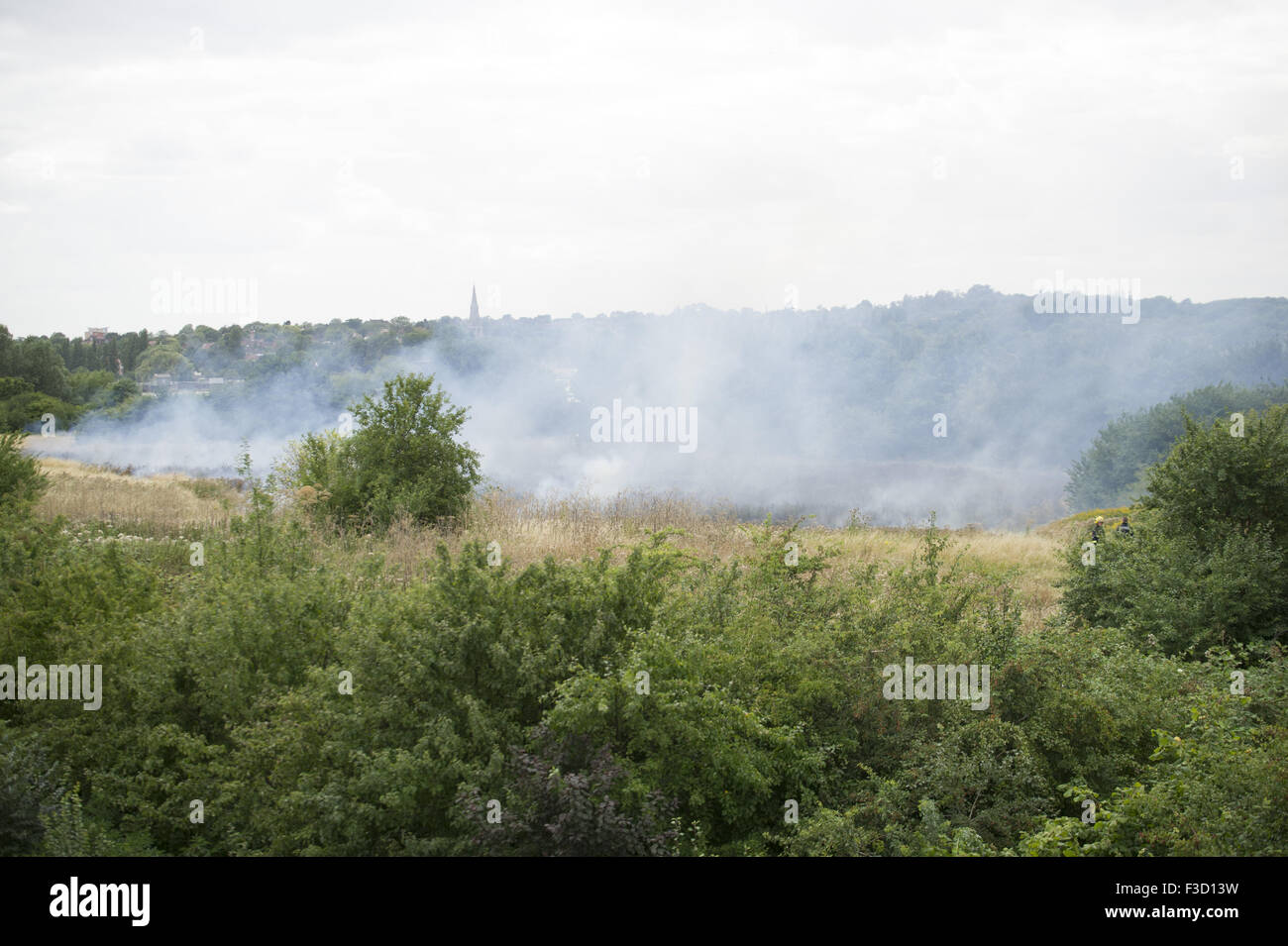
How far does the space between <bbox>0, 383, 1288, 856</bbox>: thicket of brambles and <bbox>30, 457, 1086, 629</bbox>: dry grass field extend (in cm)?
196

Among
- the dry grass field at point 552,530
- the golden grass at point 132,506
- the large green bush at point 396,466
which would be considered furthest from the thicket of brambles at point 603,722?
the golden grass at point 132,506

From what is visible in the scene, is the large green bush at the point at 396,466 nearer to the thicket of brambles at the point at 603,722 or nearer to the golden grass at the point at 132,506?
the golden grass at the point at 132,506

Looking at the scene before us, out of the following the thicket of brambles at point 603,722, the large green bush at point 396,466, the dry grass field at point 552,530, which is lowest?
the thicket of brambles at point 603,722

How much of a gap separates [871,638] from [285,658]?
4832 mm

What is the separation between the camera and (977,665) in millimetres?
7352

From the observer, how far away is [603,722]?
5.71m

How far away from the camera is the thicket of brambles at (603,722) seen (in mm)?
5434

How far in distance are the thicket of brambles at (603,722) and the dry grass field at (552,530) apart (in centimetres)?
196

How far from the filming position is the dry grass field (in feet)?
40.1

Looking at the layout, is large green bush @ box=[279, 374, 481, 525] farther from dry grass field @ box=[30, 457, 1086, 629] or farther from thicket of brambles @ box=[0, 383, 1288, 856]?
thicket of brambles @ box=[0, 383, 1288, 856]

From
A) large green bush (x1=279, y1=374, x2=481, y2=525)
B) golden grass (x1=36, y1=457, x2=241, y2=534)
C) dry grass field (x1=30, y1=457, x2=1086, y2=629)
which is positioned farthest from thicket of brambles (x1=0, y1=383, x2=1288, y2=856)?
golden grass (x1=36, y1=457, x2=241, y2=534)
